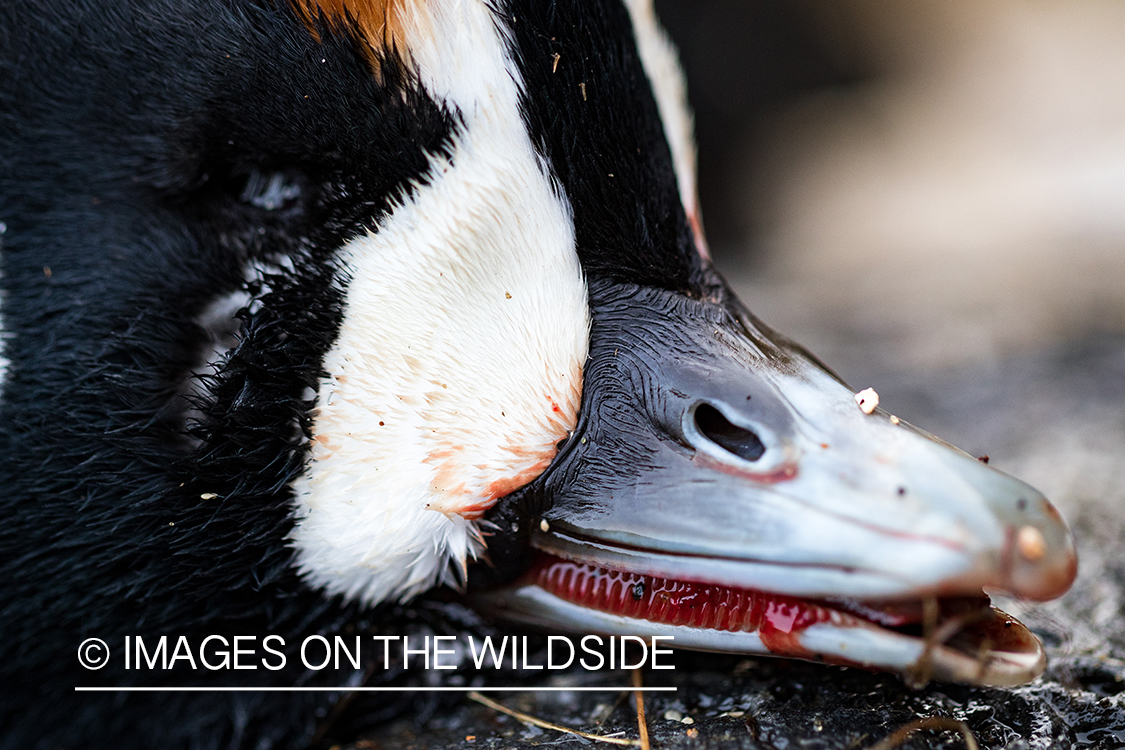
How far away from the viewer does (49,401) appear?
1.28 m

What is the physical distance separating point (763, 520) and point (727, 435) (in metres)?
0.12

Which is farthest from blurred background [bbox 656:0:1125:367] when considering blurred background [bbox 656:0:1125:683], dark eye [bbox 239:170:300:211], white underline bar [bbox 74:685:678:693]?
dark eye [bbox 239:170:300:211]

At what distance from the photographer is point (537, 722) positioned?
1363 millimetres

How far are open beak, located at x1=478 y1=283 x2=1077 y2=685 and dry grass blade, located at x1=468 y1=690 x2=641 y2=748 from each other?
16 cm

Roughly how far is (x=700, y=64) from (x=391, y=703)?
124 inches

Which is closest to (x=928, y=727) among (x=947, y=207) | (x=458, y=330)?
(x=458, y=330)

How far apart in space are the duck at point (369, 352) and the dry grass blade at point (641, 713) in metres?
0.14

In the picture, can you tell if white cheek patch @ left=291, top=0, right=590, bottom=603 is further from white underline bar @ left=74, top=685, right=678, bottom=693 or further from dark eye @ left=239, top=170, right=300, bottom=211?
white underline bar @ left=74, top=685, right=678, bottom=693

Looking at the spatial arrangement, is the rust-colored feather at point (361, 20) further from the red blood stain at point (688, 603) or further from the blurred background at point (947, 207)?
the blurred background at point (947, 207)

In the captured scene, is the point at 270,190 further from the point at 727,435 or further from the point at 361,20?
the point at 727,435

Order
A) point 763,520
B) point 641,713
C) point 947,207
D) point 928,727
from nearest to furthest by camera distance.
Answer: point 763,520, point 928,727, point 641,713, point 947,207

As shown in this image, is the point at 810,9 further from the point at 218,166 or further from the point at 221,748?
the point at 221,748

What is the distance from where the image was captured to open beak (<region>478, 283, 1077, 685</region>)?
3.25 ft

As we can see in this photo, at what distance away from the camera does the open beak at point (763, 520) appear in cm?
99
